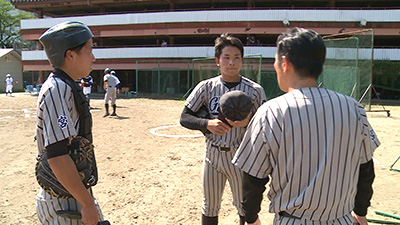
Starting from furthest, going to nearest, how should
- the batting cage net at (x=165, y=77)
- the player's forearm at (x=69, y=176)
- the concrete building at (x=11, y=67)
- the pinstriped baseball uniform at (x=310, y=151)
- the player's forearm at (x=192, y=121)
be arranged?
the concrete building at (x=11, y=67)
the batting cage net at (x=165, y=77)
the player's forearm at (x=192, y=121)
the player's forearm at (x=69, y=176)
the pinstriped baseball uniform at (x=310, y=151)

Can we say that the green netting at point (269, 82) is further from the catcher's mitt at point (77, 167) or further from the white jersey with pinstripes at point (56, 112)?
the white jersey with pinstripes at point (56, 112)

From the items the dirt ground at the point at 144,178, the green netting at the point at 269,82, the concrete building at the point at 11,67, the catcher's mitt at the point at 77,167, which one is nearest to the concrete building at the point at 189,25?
the green netting at the point at 269,82

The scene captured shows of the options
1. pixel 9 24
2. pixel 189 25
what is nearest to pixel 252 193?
pixel 189 25

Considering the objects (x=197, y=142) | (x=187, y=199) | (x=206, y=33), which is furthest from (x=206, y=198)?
(x=206, y=33)

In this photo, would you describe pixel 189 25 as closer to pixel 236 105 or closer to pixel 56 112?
pixel 236 105

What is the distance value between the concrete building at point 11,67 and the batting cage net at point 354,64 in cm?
4002

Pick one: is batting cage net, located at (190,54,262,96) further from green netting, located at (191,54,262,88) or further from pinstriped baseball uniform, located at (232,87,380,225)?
pinstriped baseball uniform, located at (232,87,380,225)

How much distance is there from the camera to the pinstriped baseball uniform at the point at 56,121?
1.78 m

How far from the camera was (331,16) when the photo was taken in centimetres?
2828

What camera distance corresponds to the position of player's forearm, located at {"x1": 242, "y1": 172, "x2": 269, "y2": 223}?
177 centimetres

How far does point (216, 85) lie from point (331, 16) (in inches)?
1143

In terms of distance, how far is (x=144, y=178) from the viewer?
5543mm

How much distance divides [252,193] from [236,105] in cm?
91

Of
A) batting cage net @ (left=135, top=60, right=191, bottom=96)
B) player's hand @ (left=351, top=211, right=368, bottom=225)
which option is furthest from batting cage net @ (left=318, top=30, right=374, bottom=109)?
batting cage net @ (left=135, top=60, right=191, bottom=96)
